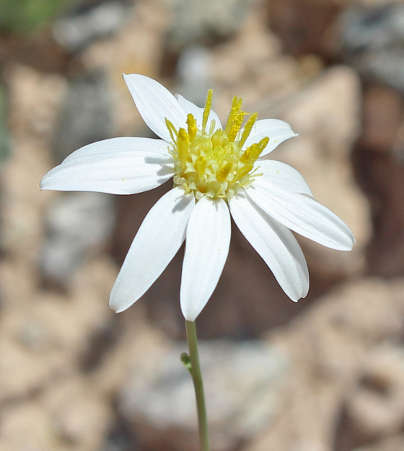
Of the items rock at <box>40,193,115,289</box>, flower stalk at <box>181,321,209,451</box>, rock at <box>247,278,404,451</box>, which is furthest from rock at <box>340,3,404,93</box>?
flower stalk at <box>181,321,209,451</box>

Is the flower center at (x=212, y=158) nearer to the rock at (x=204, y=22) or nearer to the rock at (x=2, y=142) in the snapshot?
the rock at (x=2, y=142)

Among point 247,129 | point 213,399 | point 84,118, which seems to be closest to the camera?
point 247,129

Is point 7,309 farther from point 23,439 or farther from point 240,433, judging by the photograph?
point 240,433

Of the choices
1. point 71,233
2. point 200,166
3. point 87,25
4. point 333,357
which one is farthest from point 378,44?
point 200,166

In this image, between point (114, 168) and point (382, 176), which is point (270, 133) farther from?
point (382, 176)

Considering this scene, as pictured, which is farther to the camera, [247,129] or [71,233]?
[71,233]

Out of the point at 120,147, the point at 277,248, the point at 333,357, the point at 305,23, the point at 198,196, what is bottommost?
the point at 333,357

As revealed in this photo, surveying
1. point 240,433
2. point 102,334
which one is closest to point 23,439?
point 102,334
